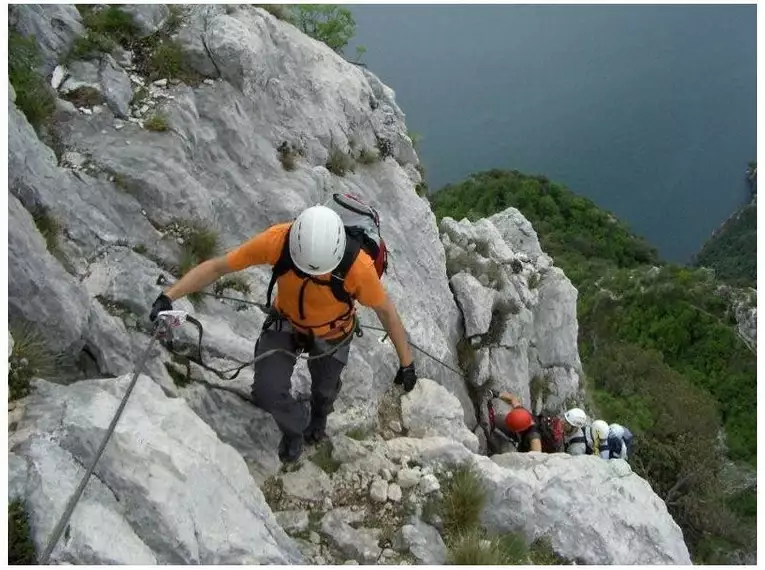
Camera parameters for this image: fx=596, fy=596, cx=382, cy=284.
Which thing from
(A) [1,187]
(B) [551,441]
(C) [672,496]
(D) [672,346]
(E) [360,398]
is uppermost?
(A) [1,187]

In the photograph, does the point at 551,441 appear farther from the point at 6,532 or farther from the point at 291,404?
the point at 6,532

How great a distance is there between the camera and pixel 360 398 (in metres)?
7.49

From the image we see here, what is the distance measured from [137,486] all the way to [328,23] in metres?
14.8

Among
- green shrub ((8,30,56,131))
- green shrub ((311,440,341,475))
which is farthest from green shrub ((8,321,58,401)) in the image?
green shrub ((8,30,56,131))

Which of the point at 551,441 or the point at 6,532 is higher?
the point at 6,532

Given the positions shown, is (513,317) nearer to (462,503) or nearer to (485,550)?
(462,503)

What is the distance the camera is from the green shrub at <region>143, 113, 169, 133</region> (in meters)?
8.09

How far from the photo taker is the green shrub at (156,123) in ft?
26.6

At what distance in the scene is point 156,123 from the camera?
26.6 feet

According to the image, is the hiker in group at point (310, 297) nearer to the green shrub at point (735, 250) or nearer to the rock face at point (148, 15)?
the rock face at point (148, 15)

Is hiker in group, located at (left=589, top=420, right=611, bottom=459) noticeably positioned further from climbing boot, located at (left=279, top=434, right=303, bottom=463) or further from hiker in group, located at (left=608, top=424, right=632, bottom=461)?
climbing boot, located at (left=279, top=434, right=303, bottom=463)

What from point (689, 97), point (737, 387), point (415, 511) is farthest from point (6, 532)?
point (689, 97)

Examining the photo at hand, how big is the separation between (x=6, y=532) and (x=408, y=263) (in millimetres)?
8040

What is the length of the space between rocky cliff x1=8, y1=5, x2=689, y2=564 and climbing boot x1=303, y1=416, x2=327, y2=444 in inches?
5.2
